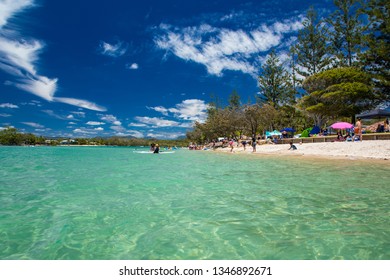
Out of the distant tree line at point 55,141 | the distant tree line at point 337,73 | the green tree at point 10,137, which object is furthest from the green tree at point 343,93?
the green tree at point 10,137

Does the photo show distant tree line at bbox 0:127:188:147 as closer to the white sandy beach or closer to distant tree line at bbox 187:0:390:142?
distant tree line at bbox 187:0:390:142

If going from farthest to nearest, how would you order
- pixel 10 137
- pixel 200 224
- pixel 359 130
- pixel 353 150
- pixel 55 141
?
pixel 55 141, pixel 10 137, pixel 359 130, pixel 353 150, pixel 200 224

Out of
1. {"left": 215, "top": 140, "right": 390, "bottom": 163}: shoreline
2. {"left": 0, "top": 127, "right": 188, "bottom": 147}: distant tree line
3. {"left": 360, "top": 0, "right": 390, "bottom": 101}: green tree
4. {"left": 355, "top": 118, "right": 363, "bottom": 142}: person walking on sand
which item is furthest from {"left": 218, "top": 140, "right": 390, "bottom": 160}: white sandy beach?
{"left": 0, "top": 127, "right": 188, "bottom": 147}: distant tree line

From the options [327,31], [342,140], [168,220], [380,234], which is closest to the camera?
[380,234]

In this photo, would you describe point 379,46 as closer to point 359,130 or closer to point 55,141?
point 359,130

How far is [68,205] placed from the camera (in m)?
5.88

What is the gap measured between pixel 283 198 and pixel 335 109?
31.8m

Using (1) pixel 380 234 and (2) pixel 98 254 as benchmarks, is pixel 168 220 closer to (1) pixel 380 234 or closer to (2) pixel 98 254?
(2) pixel 98 254

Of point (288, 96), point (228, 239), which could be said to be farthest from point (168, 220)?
point (288, 96)

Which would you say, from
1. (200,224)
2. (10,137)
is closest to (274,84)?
(200,224)

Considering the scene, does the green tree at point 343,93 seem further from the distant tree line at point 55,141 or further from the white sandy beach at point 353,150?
the distant tree line at point 55,141

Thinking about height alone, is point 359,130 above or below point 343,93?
below

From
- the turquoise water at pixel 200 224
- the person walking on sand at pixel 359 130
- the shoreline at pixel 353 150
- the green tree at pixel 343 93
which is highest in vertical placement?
the green tree at pixel 343 93

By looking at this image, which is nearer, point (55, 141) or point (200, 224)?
point (200, 224)
